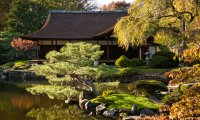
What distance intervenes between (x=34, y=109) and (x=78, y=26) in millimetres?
19705

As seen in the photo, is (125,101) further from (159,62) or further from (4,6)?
(4,6)

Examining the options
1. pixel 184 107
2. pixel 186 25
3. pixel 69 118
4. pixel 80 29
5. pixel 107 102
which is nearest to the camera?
pixel 184 107

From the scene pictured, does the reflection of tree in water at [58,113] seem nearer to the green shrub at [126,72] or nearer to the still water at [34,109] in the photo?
the still water at [34,109]

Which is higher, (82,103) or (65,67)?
(65,67)

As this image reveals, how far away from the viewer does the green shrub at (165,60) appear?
25.2m

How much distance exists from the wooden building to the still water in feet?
42.1

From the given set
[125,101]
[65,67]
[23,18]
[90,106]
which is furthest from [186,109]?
[23,18]

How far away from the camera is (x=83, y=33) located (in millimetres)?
32469

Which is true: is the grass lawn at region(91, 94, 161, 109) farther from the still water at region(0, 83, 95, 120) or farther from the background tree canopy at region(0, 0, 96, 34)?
the background tree canopy at region(0, 0, 96, 34)

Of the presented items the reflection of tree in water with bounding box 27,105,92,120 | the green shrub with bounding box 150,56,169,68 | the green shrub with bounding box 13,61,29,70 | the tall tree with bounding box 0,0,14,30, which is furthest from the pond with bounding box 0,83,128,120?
the tall tree with bounding box 0,0,14,30

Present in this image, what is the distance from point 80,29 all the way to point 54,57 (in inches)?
738

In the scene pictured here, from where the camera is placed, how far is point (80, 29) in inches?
1315

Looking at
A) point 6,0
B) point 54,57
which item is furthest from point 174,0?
point 6,0

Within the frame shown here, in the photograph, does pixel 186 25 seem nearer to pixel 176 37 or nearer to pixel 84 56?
pixel 176 37
